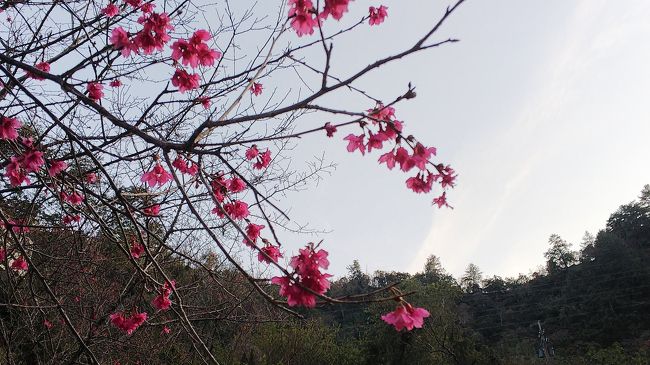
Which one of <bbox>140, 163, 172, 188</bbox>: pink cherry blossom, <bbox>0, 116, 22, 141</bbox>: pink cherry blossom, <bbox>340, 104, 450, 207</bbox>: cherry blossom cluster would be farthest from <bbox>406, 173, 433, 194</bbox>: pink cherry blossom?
<bbox>0, 116, 22, 141</bbox>: pink cherry blossom

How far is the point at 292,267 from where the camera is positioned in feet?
4.79

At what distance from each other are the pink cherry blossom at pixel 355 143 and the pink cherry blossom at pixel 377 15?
876 mm

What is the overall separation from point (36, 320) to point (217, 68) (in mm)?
4118

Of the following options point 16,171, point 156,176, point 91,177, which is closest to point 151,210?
point 91,177

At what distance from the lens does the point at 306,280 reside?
4.63 ft

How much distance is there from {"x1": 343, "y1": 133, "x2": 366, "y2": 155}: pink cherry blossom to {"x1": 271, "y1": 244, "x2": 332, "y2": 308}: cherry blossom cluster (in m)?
0.66

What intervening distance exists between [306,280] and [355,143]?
775 mm

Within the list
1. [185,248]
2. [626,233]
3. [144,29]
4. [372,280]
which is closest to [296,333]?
[185,248]

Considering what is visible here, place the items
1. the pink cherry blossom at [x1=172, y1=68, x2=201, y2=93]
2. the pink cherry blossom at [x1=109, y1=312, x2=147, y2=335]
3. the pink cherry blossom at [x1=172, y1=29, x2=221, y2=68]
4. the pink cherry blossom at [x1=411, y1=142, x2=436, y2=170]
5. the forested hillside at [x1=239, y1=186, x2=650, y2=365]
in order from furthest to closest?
the forested hillside at [x1=239, y1=186, x2=650, y2=365], the pink cherry blossom at [x1=109, y1=312, x2=147, y2=335], the pink cherry blossom at [x1=172, y1=68, x2=201, y2=93], the pink cherry blossom at [x1=172, y1=29, x2=221, y2=68], the pink cherry blossom at [x1=411, y1=142, x2=436, y2=170]

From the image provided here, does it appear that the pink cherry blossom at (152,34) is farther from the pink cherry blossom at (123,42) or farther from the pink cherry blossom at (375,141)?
the pink cherry blossom at (375,141)

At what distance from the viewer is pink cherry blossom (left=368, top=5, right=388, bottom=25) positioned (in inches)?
103

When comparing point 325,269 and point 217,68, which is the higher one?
point 217,68

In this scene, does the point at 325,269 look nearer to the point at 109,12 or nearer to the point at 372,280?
the point at 109,12

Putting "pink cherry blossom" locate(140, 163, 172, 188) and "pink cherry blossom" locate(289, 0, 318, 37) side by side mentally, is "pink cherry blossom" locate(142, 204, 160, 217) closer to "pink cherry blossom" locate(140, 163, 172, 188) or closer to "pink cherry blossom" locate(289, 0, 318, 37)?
"pink cherry blossom" locate(140, 163, 172, 188)
